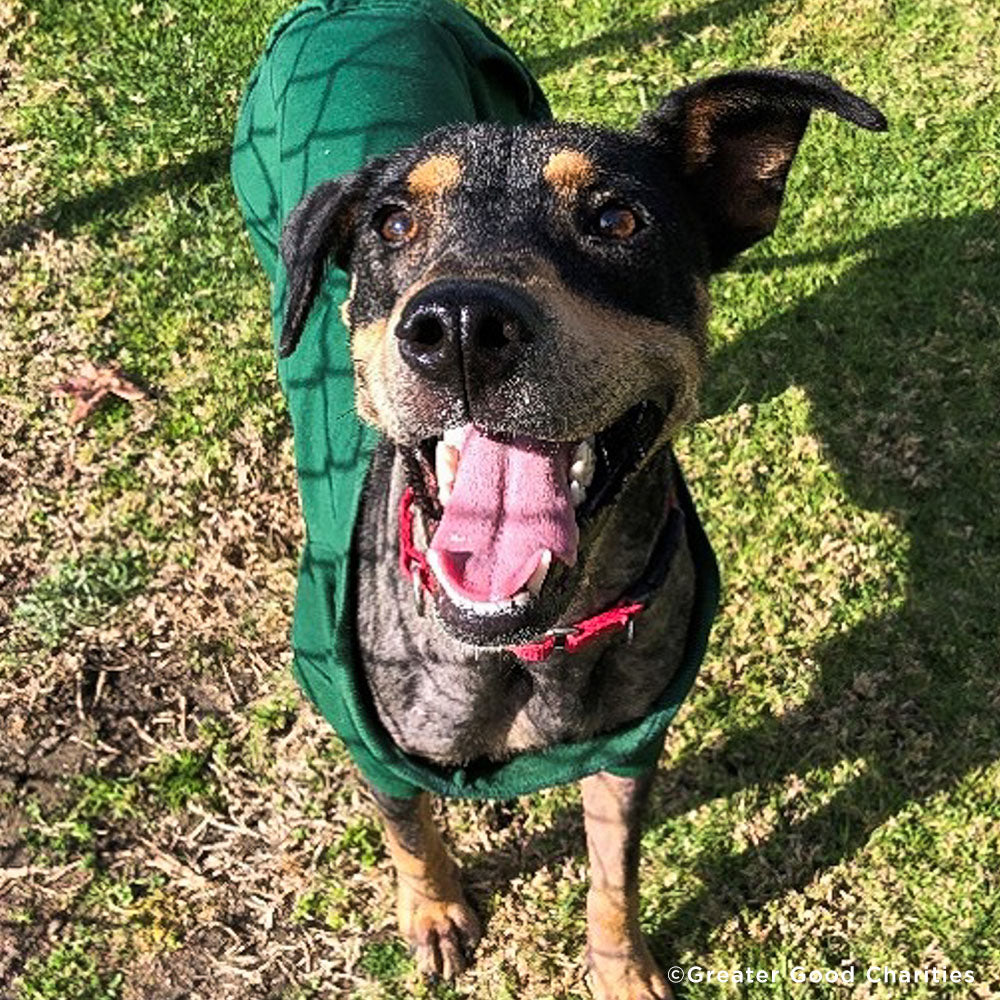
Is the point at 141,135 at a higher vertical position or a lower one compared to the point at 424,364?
lower

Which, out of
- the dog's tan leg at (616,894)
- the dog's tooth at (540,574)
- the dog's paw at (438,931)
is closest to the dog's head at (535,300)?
the dog's tooth at (540,574)

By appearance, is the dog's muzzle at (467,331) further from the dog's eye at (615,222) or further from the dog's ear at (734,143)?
the dog's ear at (734,143)

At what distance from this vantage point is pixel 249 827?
15.0 ft

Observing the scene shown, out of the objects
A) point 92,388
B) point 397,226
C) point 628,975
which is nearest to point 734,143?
point 397,226

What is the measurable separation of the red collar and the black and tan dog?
1.2 inches

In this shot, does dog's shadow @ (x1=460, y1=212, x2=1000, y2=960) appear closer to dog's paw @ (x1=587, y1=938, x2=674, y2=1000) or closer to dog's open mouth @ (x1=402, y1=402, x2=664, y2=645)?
dog's paw @ (x1=587, y1=938, x2=674, y2=1000)

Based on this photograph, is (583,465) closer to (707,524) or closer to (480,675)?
(480,675)

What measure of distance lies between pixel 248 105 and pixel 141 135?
2.03 meters

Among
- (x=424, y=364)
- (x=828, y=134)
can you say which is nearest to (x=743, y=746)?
(x=424, y=364)

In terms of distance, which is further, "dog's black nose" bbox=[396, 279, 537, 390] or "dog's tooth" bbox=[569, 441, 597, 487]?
"dog's tooth" bbox=[569, 441, 597, 487]

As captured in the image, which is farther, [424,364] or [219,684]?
[219,684]

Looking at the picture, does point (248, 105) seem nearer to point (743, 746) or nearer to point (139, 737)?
point (139, 737)

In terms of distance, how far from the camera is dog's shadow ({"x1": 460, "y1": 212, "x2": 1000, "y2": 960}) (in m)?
4.45

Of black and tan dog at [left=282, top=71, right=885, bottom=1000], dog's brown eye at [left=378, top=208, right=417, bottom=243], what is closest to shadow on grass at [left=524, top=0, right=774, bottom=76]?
black and tan dog at [left=282, top=71, right=885, bottom=1000]
